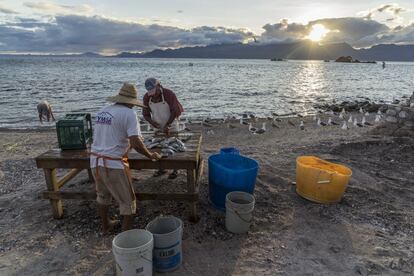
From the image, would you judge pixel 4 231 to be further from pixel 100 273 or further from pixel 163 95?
pixel 163 95

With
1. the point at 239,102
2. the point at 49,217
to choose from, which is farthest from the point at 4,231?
the point at 239,102

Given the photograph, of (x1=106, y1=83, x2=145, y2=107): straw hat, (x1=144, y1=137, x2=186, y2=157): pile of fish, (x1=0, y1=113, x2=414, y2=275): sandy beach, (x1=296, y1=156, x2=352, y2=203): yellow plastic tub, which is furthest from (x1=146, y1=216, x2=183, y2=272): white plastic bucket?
(x1=296, y1=156, x2=352, y2=203): yellow plastic tub

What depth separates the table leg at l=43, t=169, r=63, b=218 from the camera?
5.34 metres

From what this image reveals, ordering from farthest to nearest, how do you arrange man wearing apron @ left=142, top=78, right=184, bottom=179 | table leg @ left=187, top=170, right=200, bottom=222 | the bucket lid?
man wearing apron @ left=142, top=78, right=184, bottom=179 → table leg @ left=187, top=170, right=200, bottom=222 → the bucket lid

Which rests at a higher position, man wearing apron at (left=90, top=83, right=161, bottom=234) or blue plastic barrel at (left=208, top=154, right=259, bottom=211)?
man wearing apron at (left=90, top=83, right=161, bottom=234)

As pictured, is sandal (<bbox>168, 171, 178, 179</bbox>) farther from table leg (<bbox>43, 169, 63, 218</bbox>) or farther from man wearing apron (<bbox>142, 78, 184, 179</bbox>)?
table leg (<bbox>43, 169, 63, 218</bbox>)

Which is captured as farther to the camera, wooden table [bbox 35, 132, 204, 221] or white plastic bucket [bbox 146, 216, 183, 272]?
wooden table [bbox 35, 132, 204, 221]

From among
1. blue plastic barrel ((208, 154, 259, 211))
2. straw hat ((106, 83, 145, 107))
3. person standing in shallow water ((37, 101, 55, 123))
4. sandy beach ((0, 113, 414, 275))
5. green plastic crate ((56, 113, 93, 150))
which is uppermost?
straw hat ((106, 83, 145, 107))

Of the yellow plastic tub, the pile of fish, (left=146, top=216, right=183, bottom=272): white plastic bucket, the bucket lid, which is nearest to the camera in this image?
(left=146, top=216, right=183, bottom=272): white plastic bucket

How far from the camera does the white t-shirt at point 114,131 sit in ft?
13.8

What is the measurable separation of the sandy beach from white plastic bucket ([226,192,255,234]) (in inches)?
6.9

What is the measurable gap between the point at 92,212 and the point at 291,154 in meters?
6.05

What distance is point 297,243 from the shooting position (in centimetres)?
494

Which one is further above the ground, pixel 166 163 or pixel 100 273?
pixel 166 163
